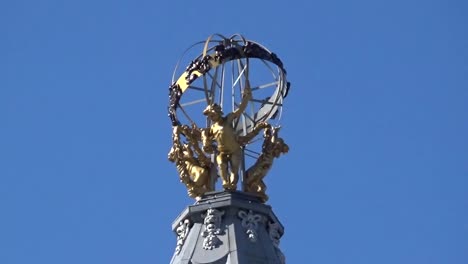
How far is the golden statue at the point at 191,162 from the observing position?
190 feet

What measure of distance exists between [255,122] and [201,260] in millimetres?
5567

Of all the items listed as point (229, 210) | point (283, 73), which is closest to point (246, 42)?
point (283, 73)

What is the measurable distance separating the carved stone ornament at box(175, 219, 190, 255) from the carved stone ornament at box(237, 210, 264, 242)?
60.1 inches

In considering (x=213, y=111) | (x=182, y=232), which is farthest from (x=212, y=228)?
(x=213, y=111)

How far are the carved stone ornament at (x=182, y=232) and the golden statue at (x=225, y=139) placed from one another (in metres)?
1.56

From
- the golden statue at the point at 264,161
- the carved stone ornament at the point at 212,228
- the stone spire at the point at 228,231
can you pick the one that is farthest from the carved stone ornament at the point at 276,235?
the carved stone ornament at the point at 212,228

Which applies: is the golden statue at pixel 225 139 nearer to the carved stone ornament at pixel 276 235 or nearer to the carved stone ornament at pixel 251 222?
the carved stone ornament at pixel 251 222

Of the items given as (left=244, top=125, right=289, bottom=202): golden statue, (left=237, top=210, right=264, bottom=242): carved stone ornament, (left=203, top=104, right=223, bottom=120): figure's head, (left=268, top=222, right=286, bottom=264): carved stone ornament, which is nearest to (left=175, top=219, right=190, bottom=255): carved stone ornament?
(left=237, top=210, right=264, bottom=242): carved stone ornament

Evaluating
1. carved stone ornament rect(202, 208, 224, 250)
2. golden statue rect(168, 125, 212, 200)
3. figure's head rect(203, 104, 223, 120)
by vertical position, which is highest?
figure's head rect(203, 104, 223, 120)

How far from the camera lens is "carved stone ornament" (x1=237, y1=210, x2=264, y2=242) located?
56.2 m

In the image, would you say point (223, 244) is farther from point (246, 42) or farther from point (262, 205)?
point (246, 42)

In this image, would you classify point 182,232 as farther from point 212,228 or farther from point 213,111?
point 213,111

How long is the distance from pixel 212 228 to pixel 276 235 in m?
1.97

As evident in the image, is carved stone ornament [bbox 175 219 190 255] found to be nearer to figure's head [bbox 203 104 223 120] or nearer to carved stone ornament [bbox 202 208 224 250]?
carved stone ornament [bbox 202 208 224 250]
